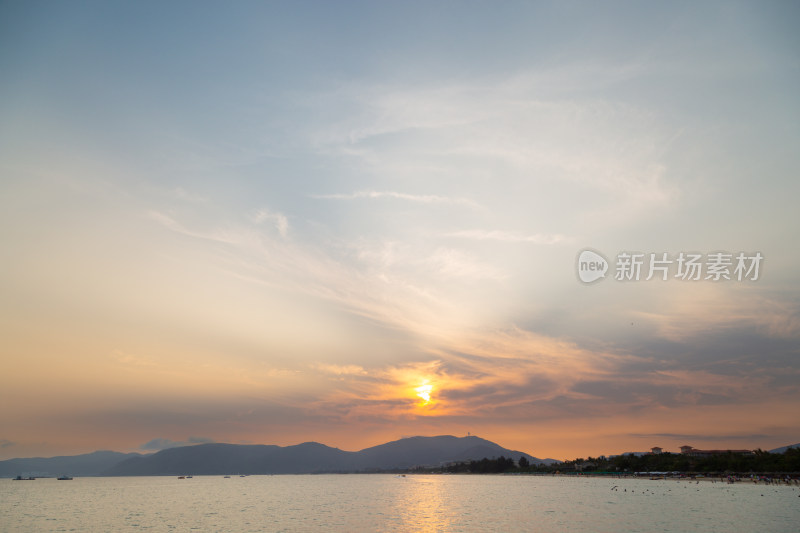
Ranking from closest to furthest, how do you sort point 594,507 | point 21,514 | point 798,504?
point 798,504, point 594,507, point 21,514

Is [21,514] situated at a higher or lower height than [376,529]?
lower

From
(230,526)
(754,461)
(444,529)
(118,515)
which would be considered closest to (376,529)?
(444,529)

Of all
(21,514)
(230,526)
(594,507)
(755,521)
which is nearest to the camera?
(755,521)

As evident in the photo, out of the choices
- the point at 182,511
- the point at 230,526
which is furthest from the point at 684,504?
the point at 182,511

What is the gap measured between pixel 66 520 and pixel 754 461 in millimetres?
245024

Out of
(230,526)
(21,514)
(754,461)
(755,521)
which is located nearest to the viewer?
(755,521)

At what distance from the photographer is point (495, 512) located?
321 feet

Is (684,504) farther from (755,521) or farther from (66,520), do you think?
(66,520)

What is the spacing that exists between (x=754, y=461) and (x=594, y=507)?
14658 centimetres

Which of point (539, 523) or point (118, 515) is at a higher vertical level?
point (539, 523)

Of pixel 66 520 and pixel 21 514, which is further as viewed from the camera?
pixel 21 514

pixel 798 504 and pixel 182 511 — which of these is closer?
pixel 798 504

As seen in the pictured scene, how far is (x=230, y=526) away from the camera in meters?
81.6

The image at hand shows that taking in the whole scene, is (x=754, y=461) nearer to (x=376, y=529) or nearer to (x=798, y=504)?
(x=798, y=504)
